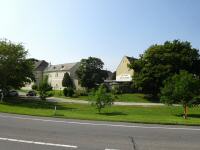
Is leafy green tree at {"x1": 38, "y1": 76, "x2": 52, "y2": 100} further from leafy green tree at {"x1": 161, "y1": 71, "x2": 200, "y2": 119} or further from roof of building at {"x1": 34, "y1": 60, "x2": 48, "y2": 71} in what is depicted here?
roof of building at {"x1": 34, "y1": 60, "x2": 48, "y2": 71}

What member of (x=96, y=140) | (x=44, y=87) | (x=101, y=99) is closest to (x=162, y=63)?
(x=44, y=87)

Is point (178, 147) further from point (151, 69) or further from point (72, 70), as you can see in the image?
point (72, 70)

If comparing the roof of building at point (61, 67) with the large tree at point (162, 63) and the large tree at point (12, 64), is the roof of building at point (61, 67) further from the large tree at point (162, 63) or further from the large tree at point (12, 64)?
the large tree at point (12, 64)

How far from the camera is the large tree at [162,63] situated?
71.9 meters

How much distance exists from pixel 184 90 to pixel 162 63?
3669 centimetres

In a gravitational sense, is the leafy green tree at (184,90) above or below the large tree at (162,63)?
below

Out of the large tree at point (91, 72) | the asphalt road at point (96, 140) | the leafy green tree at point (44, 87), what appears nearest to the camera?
the asphalt road at point (96, 140)

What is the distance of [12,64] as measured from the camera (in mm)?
57906

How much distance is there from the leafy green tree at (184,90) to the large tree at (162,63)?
104 feet

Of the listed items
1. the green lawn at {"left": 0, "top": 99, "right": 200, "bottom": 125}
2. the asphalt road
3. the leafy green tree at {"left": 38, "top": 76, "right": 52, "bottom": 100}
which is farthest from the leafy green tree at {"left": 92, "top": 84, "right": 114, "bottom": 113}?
the asphalt road

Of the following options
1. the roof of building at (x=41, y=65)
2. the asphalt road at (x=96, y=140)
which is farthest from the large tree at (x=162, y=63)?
the roof of building at (x=41, y=65)

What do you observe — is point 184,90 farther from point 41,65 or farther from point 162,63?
point 41,65

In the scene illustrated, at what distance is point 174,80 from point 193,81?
202 cm

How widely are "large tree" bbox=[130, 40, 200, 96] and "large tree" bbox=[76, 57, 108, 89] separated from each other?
2325 centimetres
